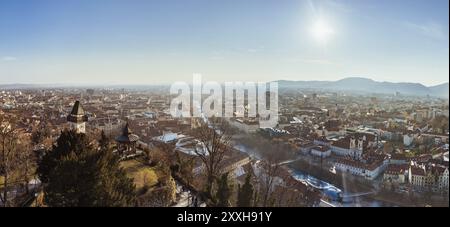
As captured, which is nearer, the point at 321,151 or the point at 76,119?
the point at 76,119

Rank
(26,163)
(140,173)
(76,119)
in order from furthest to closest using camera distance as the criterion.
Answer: (76,119)
(140,173)
(26,163)

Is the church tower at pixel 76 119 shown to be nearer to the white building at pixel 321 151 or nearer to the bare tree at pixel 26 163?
the bare tree at pixel 26 163

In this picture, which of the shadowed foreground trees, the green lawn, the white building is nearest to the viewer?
the shadowed foreground trees

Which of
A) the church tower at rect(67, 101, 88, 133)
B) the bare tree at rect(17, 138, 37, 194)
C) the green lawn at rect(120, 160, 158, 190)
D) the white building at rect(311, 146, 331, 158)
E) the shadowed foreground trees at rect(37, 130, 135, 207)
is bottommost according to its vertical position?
the white building at rect(311, 146, 331, 158)

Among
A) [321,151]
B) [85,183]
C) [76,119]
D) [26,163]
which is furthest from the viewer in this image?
[321,151]

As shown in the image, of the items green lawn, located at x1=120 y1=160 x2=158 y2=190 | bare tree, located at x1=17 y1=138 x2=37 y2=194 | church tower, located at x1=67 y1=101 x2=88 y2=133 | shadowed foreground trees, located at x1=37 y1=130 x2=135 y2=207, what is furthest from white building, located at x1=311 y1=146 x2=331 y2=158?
shadowed foreground trees, located at x1=37 y1=130 x2=135 y2=207

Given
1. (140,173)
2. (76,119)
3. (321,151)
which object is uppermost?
(76,119)

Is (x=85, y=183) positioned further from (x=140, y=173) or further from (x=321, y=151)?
(x=321, y=151)

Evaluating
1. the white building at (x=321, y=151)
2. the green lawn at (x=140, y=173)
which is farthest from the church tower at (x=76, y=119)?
the white building at (x=321, y=151)

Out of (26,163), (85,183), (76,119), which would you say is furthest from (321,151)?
(85,183)

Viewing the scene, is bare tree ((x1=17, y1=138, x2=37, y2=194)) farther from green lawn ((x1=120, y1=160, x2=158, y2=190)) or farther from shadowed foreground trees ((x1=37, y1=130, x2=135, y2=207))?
shadowed foreground trees ((x1=37, y1=130, x2=135, y2=207))
